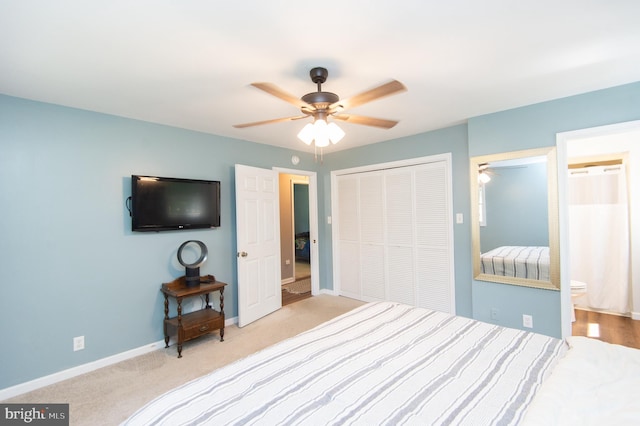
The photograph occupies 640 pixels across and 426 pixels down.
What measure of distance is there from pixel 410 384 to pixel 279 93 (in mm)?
1670

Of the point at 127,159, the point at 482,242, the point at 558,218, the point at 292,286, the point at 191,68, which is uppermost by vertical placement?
the point at 191,68

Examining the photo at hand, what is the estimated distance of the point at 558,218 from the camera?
2686 millimetres

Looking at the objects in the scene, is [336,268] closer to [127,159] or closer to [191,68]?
[127,159]

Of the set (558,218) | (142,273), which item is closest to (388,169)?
(558,218)

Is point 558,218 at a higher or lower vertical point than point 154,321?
higher

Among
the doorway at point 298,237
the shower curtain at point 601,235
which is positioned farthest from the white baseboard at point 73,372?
the shower curtain at point 601,235

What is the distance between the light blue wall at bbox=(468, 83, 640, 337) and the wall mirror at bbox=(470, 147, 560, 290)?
0.30ft

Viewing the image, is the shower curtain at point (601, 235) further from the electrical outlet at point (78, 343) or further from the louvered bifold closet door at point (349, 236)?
the electrical outlet at point (78, 343)

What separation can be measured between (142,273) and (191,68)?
6.91 ft

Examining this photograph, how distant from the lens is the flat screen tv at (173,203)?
2879 mm

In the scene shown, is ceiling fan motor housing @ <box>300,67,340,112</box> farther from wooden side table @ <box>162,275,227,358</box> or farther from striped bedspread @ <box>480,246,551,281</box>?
striped bedspread @ <box>480,246,551,281</box>

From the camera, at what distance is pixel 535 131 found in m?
2.79

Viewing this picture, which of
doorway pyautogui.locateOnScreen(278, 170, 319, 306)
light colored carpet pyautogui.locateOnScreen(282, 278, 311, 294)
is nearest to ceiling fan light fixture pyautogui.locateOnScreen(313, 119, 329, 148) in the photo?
doorway pyautogui.locateOnScreen(278, 170, 319, 306)

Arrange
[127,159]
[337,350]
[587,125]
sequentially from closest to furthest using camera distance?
[337,350]
[587,125]
[127,159]
